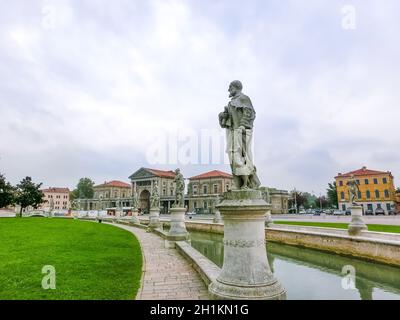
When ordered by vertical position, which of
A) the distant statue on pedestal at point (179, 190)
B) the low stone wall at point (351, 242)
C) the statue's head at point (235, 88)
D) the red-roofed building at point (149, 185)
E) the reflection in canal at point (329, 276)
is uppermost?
the red-roofed building at point (149, 185)

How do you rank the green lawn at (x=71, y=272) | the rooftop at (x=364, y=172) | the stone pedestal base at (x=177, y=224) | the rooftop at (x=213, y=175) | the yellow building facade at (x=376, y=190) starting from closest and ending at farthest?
1. the green lawn at (x=71, y=272)
2. the stone pedestal base at (x=177, y=224)
3. the yellow building facade at (x=376, y=190)
4. the rooftop at (x=364, y=172)
5. the rooftop at (x=213, y=175)

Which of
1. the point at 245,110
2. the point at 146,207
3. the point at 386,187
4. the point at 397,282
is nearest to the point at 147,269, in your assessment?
the point at 245,110

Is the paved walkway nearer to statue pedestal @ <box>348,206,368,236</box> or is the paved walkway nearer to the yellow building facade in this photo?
statue pedestal @ <box>348,206,368,236</box>

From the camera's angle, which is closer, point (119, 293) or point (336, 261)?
point (119, 293)

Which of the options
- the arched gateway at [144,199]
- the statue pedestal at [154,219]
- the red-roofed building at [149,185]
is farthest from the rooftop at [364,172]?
the statue pedestal at [154,219]

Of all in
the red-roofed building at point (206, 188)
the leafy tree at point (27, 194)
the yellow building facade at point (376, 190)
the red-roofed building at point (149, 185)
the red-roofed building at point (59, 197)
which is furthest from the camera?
the red-roofed building at point (59, 197)

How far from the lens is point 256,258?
4.07 m

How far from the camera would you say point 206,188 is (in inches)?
2899

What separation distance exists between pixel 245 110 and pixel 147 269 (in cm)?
509

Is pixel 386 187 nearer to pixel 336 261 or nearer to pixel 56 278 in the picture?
pixel 336 261

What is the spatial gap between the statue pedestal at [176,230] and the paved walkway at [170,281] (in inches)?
117

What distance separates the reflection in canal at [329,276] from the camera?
7242 millimetres

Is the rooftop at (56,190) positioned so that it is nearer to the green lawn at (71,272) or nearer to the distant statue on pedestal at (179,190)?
the distant statue on pedestal at (179,190)

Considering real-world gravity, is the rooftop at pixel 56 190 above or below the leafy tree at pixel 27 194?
above
